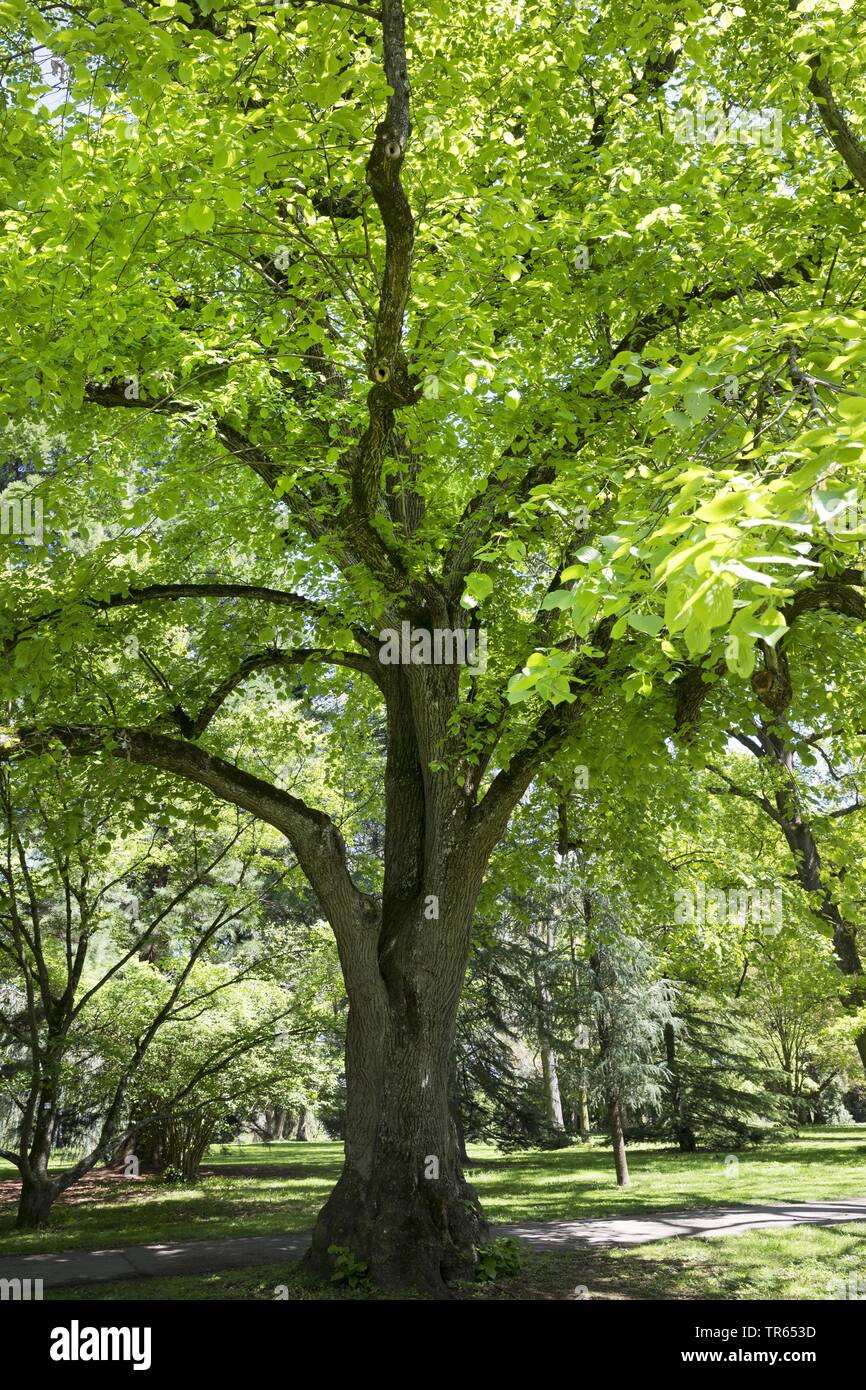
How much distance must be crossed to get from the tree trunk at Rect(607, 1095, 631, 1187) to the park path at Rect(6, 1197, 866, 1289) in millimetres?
2875

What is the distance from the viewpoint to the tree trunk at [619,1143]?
14.8 metres

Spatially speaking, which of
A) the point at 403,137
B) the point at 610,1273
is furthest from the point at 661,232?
the point at 610,1273

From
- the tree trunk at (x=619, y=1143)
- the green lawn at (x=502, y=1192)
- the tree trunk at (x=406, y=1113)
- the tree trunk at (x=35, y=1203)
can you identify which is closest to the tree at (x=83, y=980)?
the tree trunk at (x=35, y=1203)

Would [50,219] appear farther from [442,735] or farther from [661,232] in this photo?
[442,735]

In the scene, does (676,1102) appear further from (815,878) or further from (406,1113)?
(406,1113)

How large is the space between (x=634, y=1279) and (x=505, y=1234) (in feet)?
8.52

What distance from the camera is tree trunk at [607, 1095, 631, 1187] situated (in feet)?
48.7

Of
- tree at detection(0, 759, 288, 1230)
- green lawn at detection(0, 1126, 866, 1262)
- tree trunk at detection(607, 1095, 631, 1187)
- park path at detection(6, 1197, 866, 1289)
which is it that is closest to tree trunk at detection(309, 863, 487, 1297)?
park path at detection(6, 1197, 866, 1289)

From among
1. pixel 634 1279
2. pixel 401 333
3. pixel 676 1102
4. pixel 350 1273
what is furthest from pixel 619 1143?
pixel 401 333

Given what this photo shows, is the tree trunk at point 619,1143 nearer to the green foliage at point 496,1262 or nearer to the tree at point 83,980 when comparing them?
the tree at point 83,980

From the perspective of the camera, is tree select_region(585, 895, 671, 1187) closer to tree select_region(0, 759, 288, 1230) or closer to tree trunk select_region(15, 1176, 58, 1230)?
tree select_region(0, 759, 288, 1230)

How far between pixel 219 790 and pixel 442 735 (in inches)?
83.7
